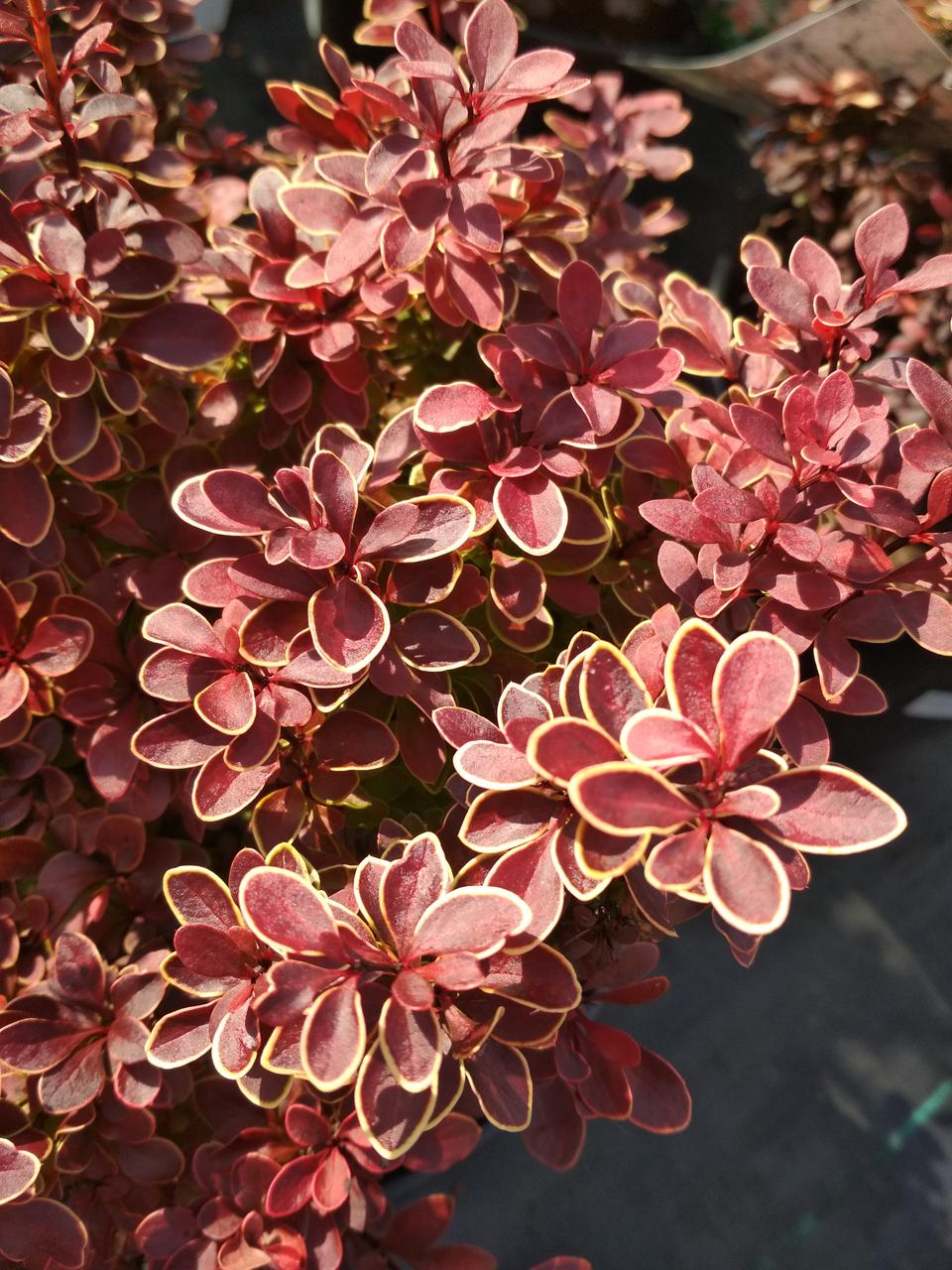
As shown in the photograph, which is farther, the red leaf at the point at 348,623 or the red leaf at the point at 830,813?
the red leaf at the point at 348,623

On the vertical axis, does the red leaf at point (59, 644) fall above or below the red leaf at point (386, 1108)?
below

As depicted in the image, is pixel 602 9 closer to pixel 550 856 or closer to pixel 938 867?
pixel 938 867

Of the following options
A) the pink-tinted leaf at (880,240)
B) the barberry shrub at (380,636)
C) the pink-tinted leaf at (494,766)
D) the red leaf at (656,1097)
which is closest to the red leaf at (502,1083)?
the barberry shrub at (380,636)

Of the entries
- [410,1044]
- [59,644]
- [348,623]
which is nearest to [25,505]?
[59,644]

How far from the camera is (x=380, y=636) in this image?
69 centimetres

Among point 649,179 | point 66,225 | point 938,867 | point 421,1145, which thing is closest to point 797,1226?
point 938,867

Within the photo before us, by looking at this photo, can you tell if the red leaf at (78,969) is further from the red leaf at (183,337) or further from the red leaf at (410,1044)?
the red leaf at (183,337)

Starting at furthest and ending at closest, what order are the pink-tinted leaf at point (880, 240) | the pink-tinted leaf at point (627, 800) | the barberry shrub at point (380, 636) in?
the pink-tinted leaf at point (880, 240) < the barberry shrub at point (380, 636) < the pink-tinted leaf at point (627, 800)

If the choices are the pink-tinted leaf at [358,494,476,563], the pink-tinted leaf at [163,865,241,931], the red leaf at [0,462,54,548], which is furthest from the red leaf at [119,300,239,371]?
the pink-tinted leaf at [163,865,241,931]

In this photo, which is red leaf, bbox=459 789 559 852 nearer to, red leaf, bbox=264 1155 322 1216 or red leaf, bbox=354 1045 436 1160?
red leaf, bbox=354 1045 436 1160

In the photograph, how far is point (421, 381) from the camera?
1.04 metres

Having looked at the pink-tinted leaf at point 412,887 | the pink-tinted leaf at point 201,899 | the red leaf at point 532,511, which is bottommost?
the pink-tinted leaf at point 201,899

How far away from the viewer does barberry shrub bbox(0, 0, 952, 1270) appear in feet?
2.02

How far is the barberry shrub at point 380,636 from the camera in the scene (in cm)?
62
